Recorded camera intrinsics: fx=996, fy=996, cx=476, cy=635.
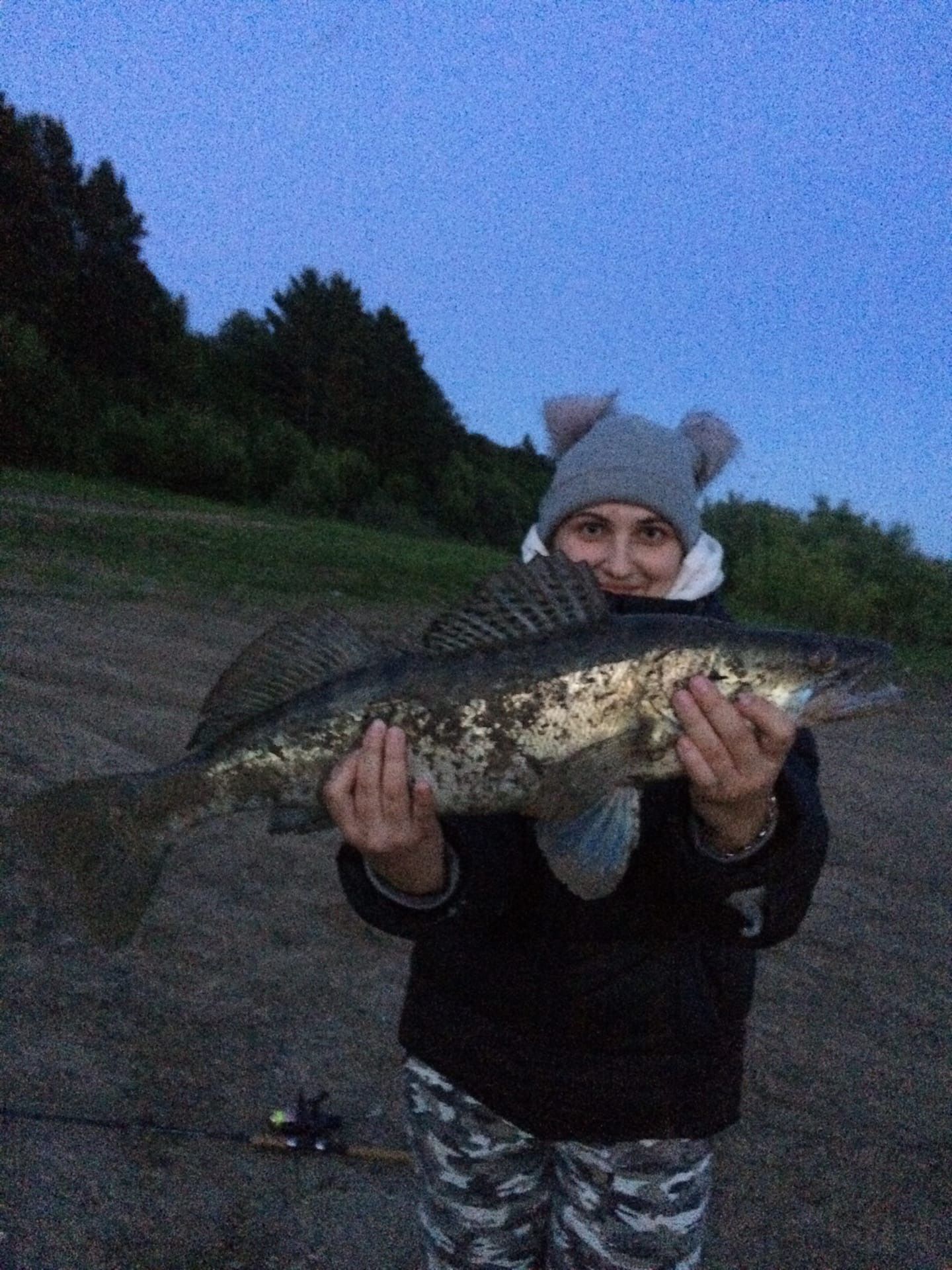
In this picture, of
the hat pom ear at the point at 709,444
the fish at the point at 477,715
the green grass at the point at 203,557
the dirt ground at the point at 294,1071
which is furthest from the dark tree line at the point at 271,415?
the fish at the point at 477,715

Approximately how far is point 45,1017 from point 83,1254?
4.02ft

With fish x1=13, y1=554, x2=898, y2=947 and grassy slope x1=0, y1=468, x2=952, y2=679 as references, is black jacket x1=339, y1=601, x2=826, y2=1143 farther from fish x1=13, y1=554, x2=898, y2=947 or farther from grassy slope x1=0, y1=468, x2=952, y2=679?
grassy slope x1=0, y1=468, x2=952, y2=679

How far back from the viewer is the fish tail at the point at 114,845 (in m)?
2.64

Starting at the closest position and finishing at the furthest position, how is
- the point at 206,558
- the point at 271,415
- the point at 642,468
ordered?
the point at 642,468 → the point at 206,558 → the point at 271,415

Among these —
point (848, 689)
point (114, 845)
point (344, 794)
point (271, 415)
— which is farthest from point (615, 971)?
point (271, 415)

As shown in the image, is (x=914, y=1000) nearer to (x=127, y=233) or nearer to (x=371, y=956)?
(x=371, y=956)

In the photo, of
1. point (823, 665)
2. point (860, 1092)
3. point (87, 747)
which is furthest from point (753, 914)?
point (87, 747)

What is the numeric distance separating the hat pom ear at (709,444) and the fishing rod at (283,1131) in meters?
2.58

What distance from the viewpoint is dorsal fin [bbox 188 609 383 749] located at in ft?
8.55

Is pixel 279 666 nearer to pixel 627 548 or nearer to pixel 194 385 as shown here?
pixel 627 548

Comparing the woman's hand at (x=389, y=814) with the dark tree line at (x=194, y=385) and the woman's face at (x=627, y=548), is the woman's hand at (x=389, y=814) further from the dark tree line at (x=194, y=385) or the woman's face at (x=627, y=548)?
the dark tree line at (x=194, y=385)

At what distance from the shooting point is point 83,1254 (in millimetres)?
3029

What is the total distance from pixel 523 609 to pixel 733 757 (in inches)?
24.9

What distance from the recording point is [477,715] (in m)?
2.41
